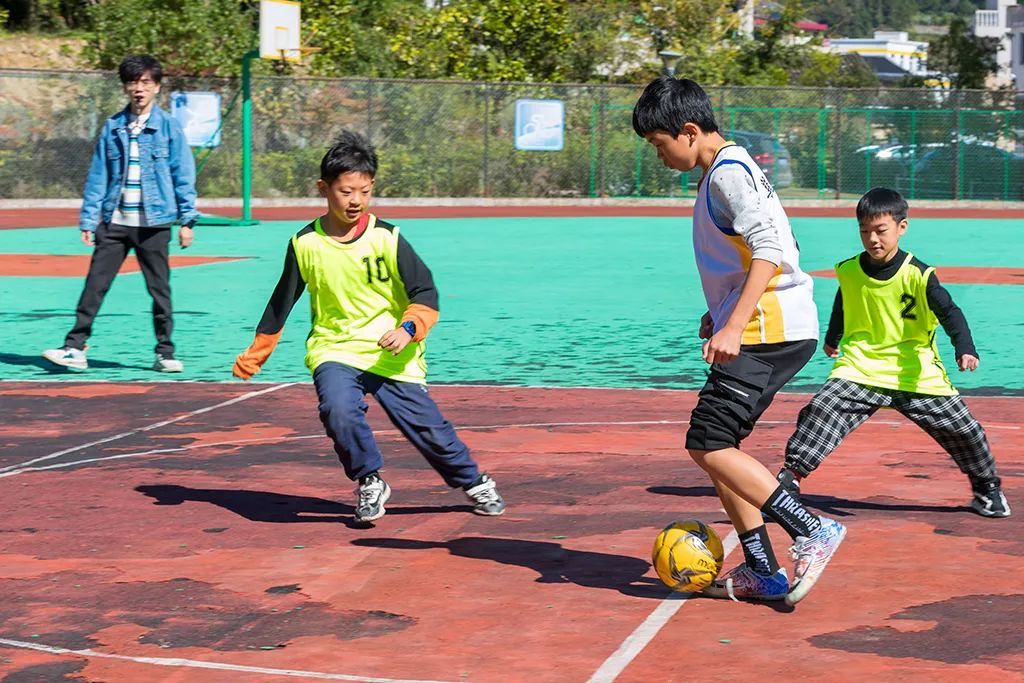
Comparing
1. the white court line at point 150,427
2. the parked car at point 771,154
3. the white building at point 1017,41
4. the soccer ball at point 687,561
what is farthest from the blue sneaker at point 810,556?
the white building at point 1017,41

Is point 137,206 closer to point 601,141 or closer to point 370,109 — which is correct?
point 370,109

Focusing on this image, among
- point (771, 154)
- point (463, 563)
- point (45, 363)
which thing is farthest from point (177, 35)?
point (463, 563)

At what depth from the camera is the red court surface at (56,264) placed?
1917 centimetres

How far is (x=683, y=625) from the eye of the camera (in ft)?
17.5

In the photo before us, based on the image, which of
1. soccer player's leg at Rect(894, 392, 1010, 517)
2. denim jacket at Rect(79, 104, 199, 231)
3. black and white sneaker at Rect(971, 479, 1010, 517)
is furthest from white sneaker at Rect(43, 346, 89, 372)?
black and white sneaker at Rect(971, 479, 1010, 517)

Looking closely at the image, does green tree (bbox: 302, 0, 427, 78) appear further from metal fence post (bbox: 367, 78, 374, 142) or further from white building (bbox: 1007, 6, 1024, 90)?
white building (bbox: 1007, 6, 1024, 90)

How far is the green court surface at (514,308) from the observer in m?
11.9

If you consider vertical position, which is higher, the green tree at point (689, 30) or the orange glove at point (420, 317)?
the green tree at point (689, 30)

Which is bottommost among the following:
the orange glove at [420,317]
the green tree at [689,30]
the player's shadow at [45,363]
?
the player's shadow at [45,363]

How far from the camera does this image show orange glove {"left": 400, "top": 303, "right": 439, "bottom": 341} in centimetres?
659

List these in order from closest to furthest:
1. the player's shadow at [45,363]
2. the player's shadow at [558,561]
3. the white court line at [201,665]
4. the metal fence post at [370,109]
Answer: the white court line at [201,665]
the player's shadow at [558,561]
the player's shadow at [45,363]
the metal fence post at [370,109]

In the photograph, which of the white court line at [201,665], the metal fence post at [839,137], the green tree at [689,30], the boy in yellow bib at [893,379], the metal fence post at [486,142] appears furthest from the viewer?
the green tree at [689,30]

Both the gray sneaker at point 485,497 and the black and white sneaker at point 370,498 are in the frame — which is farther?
the gray sneaker at point 485,497

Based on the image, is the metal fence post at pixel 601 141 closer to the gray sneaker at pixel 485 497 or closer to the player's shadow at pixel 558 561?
the gray sneaker at pixel 485 497
